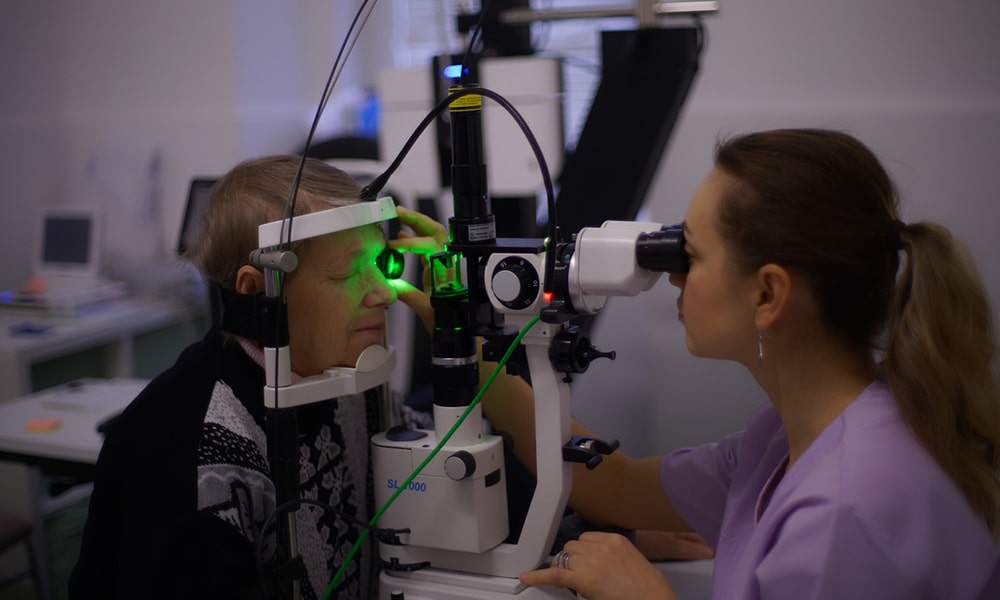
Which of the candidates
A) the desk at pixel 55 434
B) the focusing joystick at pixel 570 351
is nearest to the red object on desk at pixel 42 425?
the desk at pixel 55 434

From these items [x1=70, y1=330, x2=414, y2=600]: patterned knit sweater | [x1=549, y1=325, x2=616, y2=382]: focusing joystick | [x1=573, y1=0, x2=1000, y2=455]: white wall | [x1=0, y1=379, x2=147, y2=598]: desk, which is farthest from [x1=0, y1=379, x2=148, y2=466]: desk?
[x1=573, y1=0, x2=1000, y2=455]: white wall

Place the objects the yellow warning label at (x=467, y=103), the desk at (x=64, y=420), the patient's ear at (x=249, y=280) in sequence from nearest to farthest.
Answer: the yellow warning label at (x=467, y=103), the patient's ear at (x=249, y=280), the desk at (x=64, y=420)

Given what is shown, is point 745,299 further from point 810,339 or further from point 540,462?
point 540,462

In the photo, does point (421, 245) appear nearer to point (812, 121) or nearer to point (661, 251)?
point (661, 251)

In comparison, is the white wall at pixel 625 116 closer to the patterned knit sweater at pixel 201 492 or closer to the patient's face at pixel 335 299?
the patient's face at pixel 335 299

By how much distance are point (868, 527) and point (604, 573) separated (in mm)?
297

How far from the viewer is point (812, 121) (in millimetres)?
2527

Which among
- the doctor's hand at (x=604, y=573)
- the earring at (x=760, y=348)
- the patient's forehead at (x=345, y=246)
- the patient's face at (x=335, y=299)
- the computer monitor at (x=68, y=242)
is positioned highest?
the computer monitor at (x=68, y=242)

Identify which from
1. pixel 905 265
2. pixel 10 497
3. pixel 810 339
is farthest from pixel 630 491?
pixel 10 497

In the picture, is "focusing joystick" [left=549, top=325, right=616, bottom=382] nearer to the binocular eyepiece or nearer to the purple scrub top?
the binocular eyepiece

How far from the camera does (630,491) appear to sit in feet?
4.59

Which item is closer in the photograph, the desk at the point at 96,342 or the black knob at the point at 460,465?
the black knob at the point at 460,465

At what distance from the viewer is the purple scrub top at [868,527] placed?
923 millimetres

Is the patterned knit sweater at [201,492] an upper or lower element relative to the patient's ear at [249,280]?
lower
